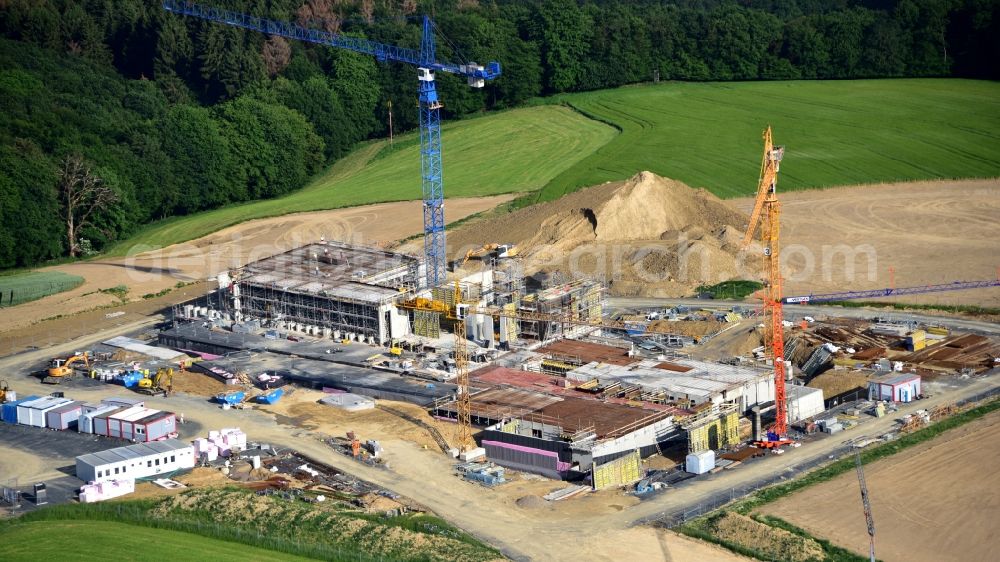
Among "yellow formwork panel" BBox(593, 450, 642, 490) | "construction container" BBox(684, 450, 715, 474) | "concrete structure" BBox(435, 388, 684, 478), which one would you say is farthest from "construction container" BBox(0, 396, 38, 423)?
"construction container" BBox(684, 450, 715, 474)

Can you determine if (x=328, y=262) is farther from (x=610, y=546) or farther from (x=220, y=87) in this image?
(x=220, y=87)

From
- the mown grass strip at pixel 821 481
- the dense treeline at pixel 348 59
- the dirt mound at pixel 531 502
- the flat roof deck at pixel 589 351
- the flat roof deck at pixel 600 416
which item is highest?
the dense treeline at pixel 348 59

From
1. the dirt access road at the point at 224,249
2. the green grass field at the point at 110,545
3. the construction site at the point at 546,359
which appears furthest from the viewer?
the dirt access road at the point at 224,249

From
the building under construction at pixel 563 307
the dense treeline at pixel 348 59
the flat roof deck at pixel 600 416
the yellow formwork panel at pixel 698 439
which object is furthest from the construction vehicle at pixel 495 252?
the dense treeline at pixel 348 59

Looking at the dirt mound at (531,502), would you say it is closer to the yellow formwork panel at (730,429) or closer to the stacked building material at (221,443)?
the yellow formwork panel at (730,429)

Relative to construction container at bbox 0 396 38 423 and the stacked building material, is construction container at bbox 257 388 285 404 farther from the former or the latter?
construction container at bbox 0 396 38 423

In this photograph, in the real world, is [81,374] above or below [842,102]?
below

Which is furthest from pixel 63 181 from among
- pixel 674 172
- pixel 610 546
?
pixel 610 546
